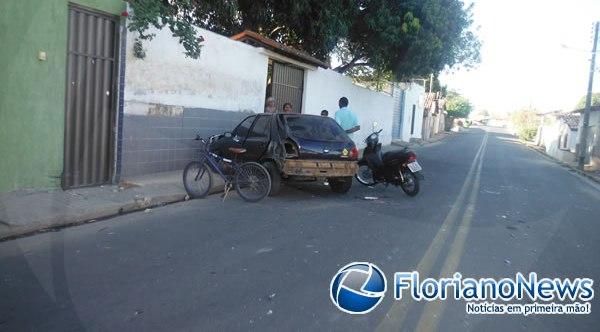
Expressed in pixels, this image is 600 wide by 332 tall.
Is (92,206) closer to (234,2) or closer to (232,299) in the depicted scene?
(232,299)

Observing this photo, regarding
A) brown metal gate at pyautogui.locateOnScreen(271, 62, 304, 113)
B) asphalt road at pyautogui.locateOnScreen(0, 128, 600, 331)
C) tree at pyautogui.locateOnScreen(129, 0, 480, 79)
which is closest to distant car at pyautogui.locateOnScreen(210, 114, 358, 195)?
asphalt road at pyautogui.locateOnScreen(0, 128, 600, 331)

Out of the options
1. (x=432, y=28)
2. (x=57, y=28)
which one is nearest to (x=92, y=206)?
(x=57, y=28)

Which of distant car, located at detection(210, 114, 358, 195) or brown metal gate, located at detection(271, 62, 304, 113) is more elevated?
brown metal gate, located at detection(271, 62, 304, 113)

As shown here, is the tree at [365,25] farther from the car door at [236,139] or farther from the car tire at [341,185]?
the car tire at [341,185]

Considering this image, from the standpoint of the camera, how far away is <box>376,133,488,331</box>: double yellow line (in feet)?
12.9

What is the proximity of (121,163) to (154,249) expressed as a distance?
397 cm

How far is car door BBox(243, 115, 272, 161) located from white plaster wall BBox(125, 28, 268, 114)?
2.05m

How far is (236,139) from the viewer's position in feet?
31.2

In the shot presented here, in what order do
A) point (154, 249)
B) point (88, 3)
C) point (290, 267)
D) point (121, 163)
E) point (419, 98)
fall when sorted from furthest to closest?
1. point (419, 98)
2. point (121, 163)
3. point (88, 3)
4. point (154, 249)
5. point (290, 267)

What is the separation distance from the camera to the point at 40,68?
7266mm

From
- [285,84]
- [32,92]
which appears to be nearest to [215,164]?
[32,92]

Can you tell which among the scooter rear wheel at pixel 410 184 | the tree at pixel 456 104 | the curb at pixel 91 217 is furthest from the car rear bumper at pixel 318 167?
the tree at pixel 456 104

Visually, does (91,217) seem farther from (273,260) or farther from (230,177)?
(273,260)

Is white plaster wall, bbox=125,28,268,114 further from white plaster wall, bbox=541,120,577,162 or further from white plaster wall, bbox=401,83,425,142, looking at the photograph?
white plaster wall, bbox=541,120,577,162
